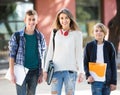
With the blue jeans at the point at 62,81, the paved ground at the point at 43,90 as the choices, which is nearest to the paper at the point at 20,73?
the blue jeans at the point at 62,81

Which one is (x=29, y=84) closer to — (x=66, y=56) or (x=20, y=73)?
(x=20, y=73)

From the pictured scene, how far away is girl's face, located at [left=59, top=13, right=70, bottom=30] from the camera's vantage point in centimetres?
566

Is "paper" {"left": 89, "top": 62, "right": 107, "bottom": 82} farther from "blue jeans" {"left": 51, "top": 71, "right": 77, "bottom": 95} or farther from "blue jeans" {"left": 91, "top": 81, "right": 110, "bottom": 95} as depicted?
"blue jeans" {"left": 51, "top": 71, "right": 77, "bottom": 95}

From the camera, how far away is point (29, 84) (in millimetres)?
5840

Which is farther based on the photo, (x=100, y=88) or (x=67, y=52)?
(x=100, y=88)

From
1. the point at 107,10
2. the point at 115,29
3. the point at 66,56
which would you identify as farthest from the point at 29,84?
the point at 107,10

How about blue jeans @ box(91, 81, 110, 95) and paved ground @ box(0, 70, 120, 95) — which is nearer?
blue jeans @ box(91, 81, 110, 95)

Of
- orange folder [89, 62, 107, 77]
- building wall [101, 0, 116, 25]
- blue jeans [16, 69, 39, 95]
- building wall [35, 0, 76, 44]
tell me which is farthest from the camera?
building wall [101, 0, 116, 25]

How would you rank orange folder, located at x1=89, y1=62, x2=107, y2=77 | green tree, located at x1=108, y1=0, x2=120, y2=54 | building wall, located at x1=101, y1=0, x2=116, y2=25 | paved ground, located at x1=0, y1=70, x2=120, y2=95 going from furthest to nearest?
building wall, located at x1=101, y1=0, x2=116, y2=25, green tree, located at x1=108, y1=0, x2=120, y2=54, paved ground, located at x1=0, y1=70, x2=120, y2=95, orange folder, located at x1=89, y1=62, x2=107, y2=77

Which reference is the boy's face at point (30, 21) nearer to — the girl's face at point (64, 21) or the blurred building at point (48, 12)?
the girl's face at point (64, 21)

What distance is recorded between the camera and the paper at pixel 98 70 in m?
5.88

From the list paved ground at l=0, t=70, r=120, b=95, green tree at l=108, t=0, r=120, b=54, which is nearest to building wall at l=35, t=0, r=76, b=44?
green tree at l=108, t=0, r=120, b=54

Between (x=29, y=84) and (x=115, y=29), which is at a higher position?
(x=115, y=29)

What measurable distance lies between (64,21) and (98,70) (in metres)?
0.89
